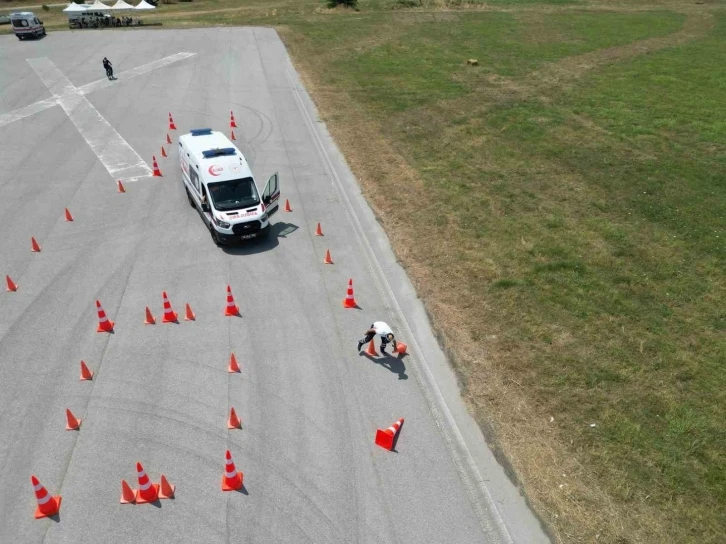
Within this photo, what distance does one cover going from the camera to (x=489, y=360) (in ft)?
41.2

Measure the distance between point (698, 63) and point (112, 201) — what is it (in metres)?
39.6

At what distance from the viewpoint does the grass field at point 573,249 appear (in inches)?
397

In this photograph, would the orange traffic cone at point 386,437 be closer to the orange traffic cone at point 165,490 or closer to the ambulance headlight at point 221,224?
the orange traffic cone at point 165,490

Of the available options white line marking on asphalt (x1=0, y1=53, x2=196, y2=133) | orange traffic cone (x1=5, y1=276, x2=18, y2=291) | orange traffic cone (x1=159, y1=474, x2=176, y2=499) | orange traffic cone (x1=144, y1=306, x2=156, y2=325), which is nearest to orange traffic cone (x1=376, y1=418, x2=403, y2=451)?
orange traffic cone (x1=159, y1=474, x2=176, y2=499)

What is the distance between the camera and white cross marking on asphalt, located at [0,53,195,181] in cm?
2305

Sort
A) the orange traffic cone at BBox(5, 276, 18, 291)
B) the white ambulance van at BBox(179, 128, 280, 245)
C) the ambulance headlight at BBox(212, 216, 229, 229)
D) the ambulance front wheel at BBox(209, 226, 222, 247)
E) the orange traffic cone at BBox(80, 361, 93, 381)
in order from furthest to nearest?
the ambulance front wheel at BBox(209, 226, 222, 247)
the white ambulance van at BBox(179, 128, 280, 245)
the ambulance headlight at BBox(212, 216, 229, 229)
the orange traffic cone at BBox(5, 276, 18, 291)
the orange traffic cone at BBox(80, 361, 93, 381)

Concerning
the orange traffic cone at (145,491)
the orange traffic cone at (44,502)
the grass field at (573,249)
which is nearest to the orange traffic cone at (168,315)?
the orange traffic cone at (145,491)

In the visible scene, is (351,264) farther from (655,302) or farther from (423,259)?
(655,302)

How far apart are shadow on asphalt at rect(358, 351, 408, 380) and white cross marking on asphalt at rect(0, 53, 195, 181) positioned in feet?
46.4

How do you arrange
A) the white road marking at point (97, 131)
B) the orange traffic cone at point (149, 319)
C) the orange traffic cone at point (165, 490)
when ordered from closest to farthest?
the orange traffic cone at point (165, 490) < the orange traffic cone at point (149, 319) < the white road marking at point (97, 131)

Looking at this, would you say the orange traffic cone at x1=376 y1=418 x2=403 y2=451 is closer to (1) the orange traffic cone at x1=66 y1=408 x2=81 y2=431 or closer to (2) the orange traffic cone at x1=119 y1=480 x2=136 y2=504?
(2) the orange traffic cone at x1=119 y1=480 x2=136 y2=504

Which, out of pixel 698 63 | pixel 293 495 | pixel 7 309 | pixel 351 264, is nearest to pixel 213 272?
pixel 351 264

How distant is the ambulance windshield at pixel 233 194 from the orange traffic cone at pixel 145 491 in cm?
931

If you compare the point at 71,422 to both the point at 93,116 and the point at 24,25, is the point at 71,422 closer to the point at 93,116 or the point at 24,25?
the point at 93,116
